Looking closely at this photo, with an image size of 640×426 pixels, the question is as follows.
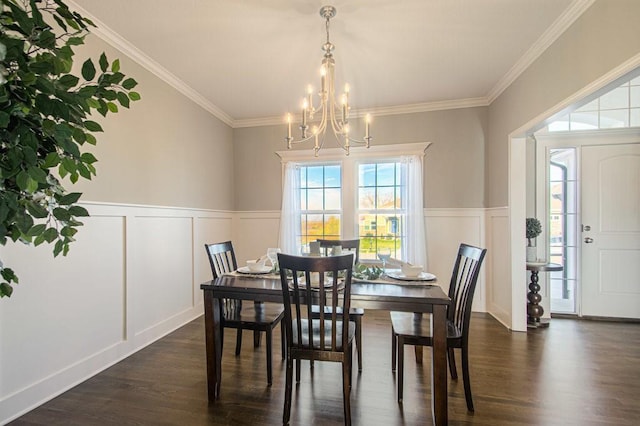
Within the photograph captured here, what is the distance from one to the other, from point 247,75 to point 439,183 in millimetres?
2595

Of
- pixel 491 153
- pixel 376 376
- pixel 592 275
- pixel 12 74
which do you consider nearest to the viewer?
pixel 12 74

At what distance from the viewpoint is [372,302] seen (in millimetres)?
1763

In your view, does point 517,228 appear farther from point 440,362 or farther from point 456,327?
point 440,362

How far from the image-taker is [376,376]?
2.23m

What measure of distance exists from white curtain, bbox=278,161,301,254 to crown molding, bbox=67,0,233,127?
1236 millimetres

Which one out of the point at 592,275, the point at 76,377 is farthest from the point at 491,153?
the point at 76,377

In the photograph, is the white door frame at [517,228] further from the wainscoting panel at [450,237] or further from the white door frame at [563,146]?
the wainscoting panel at [450,237]

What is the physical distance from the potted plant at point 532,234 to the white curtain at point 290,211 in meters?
2.71

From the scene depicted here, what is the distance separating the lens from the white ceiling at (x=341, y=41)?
6.89ft

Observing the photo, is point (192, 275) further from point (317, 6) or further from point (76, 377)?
point (317, 6)

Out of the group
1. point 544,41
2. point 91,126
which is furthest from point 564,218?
point 91,126

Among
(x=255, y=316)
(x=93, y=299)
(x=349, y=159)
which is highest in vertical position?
(x=349, y=159)

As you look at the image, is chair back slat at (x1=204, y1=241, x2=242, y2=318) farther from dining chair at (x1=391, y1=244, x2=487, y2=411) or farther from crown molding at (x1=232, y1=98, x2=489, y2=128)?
crown molding at (x1=232, y1=98, x2=489, y2=128)

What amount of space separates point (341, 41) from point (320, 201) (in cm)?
216
